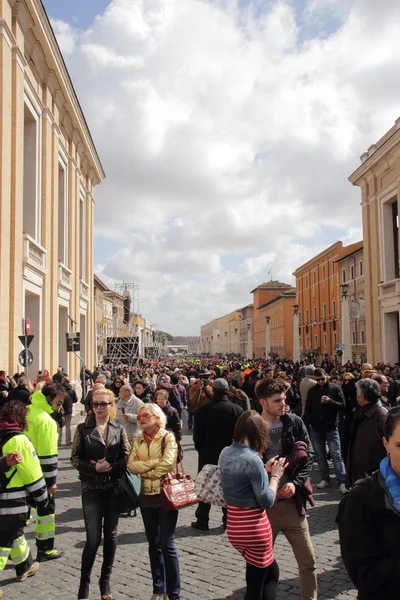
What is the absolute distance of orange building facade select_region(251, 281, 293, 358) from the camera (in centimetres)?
11212

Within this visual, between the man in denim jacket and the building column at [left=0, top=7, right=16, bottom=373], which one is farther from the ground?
the building column at [left=0, top=7, right=16, bottom=373]

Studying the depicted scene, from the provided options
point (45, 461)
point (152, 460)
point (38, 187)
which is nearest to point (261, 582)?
point (152, 460)

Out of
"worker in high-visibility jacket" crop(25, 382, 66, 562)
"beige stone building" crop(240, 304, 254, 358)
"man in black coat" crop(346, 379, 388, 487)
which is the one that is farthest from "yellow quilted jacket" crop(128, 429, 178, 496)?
"beige stone building" crop(240, 304, 254, 358)

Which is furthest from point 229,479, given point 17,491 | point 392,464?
point 17,491

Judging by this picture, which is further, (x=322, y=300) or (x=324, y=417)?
(x=322, y=300)

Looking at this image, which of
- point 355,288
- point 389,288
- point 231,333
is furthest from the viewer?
point 231,333

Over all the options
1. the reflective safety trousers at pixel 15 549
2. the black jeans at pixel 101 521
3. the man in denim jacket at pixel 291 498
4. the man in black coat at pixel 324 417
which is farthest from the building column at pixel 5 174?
the man in denim jacket at pixel 291 498

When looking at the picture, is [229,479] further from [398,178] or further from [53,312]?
[398,178]

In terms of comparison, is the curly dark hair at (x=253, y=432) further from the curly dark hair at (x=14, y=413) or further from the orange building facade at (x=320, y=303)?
the orange building facade at (x=320, y=303)

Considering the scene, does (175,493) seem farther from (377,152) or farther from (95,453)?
(377,152)

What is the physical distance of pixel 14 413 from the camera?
4816 millimetres

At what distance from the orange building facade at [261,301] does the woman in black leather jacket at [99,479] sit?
10598 cm

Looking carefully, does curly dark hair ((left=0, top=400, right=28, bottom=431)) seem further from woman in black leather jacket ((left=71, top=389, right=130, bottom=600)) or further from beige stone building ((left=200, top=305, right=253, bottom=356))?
beige stone building ((left=200, top=305, right=253, bottom=356))

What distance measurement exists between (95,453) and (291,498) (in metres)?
1.67
